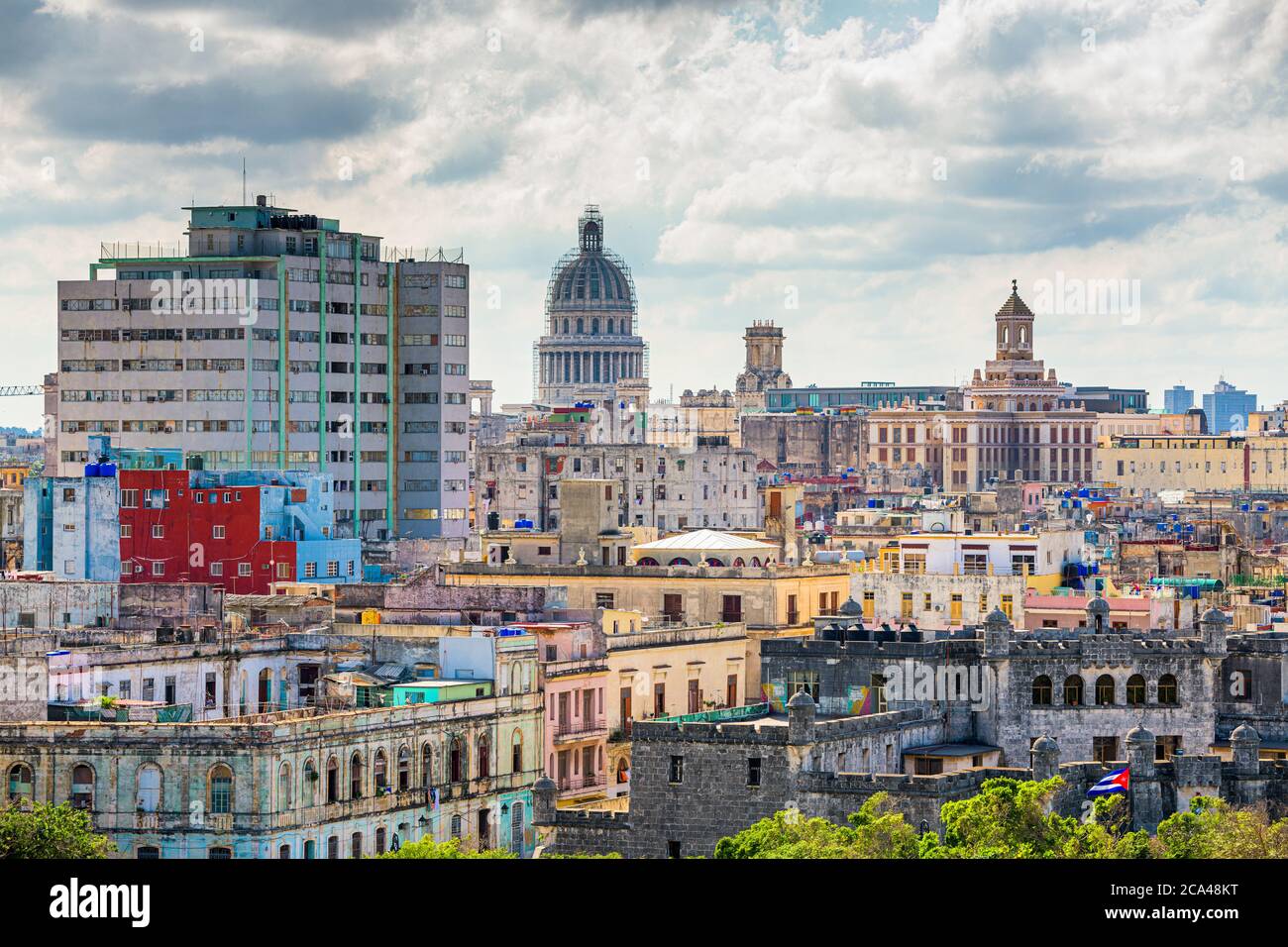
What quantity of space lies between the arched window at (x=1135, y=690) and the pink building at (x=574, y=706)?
48.7ft

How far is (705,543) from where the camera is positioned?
120 metres

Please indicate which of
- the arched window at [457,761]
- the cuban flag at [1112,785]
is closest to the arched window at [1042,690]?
the cuban flag at [1112,785]

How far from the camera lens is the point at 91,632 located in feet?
303

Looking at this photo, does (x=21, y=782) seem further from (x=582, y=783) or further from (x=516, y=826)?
(x=582, y=783)

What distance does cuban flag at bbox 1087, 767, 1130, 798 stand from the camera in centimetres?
7069

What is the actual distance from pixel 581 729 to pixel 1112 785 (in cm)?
1868

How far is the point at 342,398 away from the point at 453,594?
A: 89661mm

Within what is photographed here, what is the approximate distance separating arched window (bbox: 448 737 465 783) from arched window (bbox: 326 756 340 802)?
19.0ft

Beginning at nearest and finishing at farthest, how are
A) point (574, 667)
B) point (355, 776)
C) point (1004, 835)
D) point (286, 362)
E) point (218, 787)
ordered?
1. point (1004, 835)
2. point (218, 787)
3. point (355, 776)
4. point (574, 667)
5. point (286, 362)

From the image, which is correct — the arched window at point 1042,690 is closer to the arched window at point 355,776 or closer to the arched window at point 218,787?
the arched window at point 355,776

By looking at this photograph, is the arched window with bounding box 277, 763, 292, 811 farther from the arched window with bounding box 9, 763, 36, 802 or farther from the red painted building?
the red painted building

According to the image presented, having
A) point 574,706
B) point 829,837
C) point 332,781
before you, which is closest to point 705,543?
point 574,706

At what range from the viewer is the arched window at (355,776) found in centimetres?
7156
